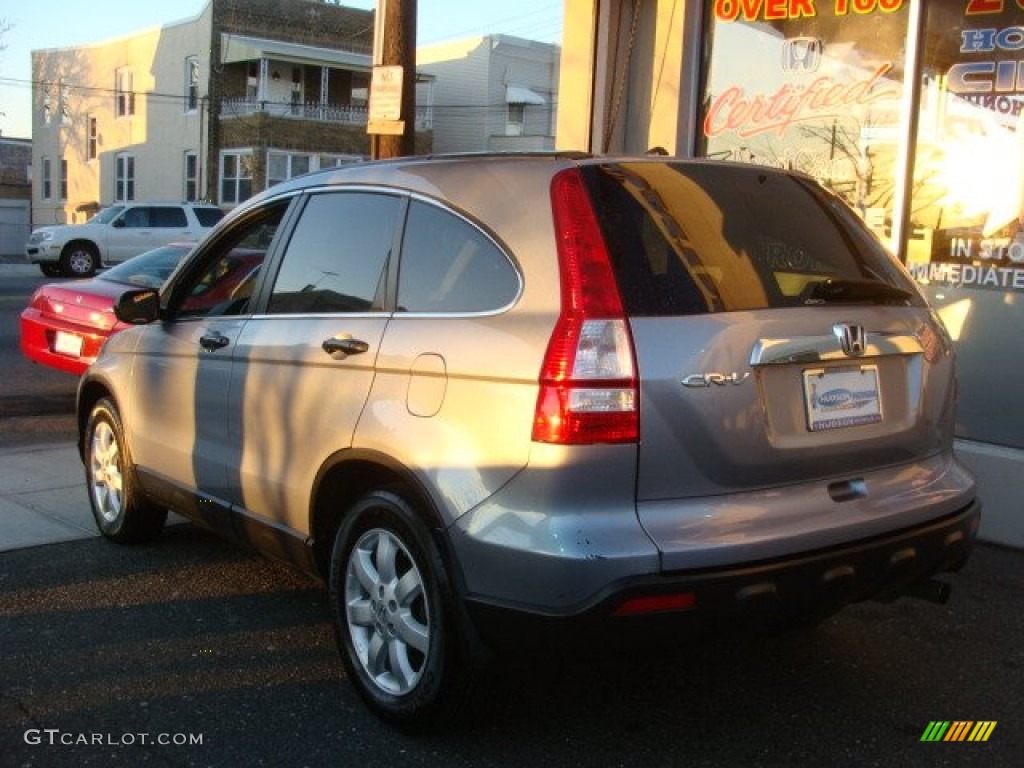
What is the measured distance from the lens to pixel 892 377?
11.6ft

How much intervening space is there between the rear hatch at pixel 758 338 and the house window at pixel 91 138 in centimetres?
4261

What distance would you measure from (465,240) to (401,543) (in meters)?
0.99

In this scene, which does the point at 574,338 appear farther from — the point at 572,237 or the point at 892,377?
the point at 892,377

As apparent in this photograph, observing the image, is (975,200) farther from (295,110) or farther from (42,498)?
(295,110)

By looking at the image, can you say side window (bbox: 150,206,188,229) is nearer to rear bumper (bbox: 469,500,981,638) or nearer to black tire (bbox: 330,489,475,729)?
black tire (bbox: 330,489,475,729)

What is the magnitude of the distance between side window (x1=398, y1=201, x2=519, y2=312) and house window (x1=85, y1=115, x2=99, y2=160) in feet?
138

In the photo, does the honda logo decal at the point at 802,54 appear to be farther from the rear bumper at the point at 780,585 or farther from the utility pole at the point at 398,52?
the rear bumper at the point at 780,585

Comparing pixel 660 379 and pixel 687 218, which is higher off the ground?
pixel 687 218

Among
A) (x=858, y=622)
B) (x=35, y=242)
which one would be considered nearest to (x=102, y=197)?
(x=35, y=242)

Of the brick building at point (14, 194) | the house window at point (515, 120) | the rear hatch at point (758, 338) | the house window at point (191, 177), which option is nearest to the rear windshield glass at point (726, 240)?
the rear hatch at point (758, 338)

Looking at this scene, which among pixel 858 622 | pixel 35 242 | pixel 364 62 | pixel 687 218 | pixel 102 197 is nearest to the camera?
pixel 687 218

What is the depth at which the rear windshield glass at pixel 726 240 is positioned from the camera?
3.18 metres

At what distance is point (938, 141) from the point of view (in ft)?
22.5

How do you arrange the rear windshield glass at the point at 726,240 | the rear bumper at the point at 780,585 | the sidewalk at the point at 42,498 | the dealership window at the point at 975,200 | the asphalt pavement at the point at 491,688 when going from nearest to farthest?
the rear bumper at the point at 780,585 < the rear windshield glass at the point at 726,240 < the asphalt pavement at the point at 491,688 < the sidewalk at the point at 42,498 < the dealership window at the point at 975,200
